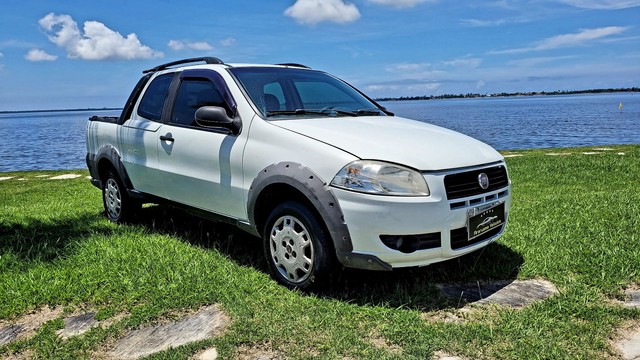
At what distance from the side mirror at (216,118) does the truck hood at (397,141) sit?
0.38 metres

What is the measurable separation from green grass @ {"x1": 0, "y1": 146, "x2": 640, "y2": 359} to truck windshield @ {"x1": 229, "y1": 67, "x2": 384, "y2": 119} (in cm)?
141

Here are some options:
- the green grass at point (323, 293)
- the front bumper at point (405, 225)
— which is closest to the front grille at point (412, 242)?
A: the front bumper at point (405, 225)

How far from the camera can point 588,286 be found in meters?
3.78

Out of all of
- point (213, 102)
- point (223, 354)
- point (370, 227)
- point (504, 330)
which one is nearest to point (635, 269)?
point (504, 330)

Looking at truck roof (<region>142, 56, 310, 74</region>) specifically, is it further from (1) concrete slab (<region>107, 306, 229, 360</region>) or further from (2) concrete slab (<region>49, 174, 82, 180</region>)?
(2) concrete slab (<region>49, 174, 82, 180</region>)

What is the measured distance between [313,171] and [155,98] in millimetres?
2693

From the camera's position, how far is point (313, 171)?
3.55 metres

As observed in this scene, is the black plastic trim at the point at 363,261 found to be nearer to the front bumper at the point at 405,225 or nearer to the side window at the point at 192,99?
the front bumper at the point at 405,225

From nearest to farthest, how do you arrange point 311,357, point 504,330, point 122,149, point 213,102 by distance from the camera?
point 311,357
point 504,330
point 213,102
point 122,149

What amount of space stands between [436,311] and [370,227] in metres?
0.77

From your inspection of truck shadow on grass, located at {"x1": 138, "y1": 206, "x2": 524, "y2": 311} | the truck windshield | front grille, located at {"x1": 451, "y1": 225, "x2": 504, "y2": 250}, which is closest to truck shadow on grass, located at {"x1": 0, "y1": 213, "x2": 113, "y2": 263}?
truck shadow on grass, located at {"x1": 138, "y1": 206, "x2": 524, "y2": 311}

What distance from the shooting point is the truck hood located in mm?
3428

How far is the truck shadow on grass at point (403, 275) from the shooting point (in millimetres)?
3676

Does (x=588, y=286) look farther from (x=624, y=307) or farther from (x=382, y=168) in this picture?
(x=382, y=168)
